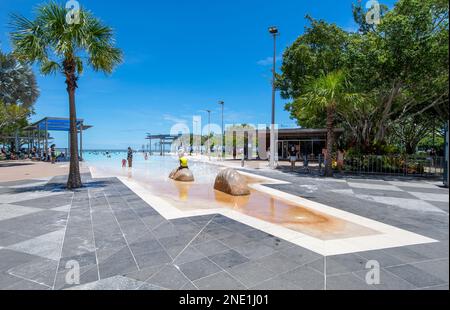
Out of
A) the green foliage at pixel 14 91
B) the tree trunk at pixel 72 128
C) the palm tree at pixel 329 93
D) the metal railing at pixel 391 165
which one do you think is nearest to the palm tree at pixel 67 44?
the tree trunk at pixel 72 128

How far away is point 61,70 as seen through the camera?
33.8 feet

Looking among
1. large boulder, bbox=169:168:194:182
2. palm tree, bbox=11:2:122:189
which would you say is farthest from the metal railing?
palm tree, bbox=11:2:122:189

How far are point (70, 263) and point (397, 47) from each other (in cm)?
1576

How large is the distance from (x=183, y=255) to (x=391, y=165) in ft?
51.3

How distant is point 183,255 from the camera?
3932mm

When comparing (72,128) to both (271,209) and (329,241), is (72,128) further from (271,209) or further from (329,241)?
(329,241)

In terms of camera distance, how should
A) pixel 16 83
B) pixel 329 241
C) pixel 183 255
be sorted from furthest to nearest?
1. pixel 16 83
2. pixel 329 241
3. pixel 183 255

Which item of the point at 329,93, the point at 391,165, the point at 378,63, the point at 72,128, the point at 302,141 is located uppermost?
the point at 378,63

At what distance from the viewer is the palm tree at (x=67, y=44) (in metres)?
9.11

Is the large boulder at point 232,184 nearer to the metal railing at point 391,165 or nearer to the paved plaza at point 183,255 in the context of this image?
the paved plaza at point 183,255

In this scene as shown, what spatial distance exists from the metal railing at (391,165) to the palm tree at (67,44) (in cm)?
1501

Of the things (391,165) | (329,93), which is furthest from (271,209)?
(391,165)

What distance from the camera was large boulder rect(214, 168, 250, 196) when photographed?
9.02 m
